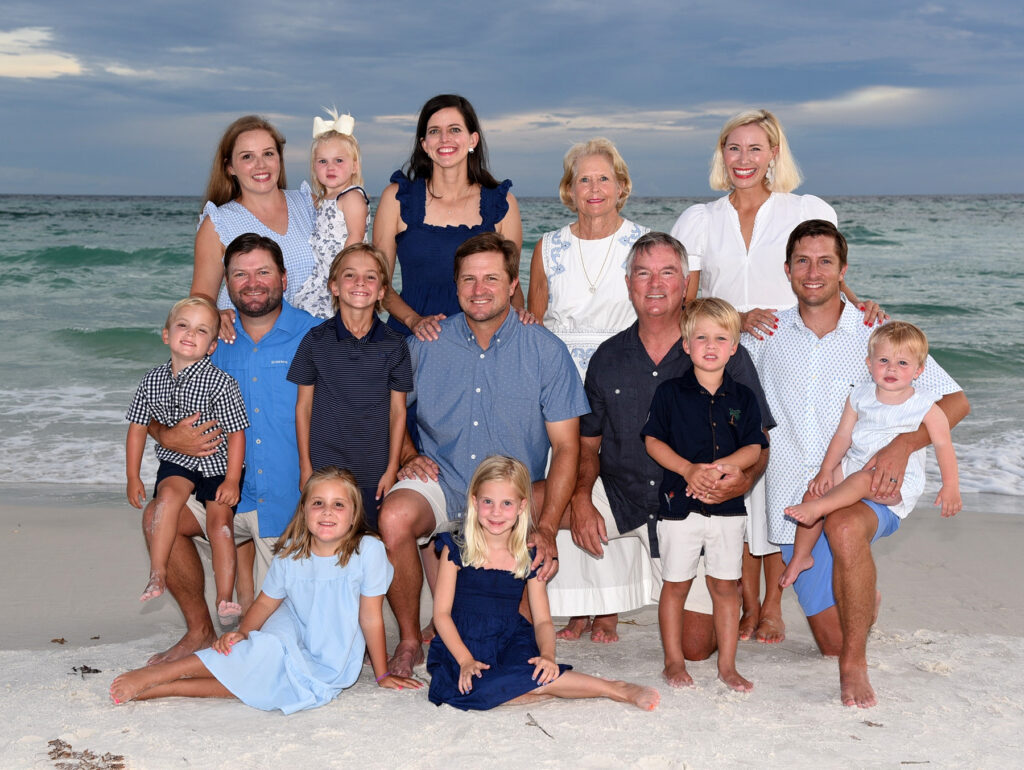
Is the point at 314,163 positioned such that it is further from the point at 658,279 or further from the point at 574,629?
the point at 574,629

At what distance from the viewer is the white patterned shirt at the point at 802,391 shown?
396 cm

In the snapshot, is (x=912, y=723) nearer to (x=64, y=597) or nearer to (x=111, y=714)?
(x=111, y=714)

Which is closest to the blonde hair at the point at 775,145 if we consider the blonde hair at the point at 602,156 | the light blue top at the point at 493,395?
the blonde hair at the point at 602,156

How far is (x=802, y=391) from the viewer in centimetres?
399

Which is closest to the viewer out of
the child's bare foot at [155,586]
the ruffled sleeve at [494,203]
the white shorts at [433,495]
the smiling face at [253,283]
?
the child's bare foot at [155,586]

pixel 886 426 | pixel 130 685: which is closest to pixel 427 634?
pixel 130 685

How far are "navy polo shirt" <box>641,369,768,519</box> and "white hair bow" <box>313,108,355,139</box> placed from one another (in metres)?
2.43

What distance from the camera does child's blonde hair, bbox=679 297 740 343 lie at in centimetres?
367

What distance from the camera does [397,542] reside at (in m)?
3.83

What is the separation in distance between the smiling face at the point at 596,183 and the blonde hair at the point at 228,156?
1.44 m

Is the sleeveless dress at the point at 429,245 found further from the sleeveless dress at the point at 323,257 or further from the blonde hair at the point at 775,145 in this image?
the blonde hair at the point at 775,145

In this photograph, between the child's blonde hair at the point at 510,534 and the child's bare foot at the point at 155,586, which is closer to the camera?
the child's blonde hair at the point at 510,534

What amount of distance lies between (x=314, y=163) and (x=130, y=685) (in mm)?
2706

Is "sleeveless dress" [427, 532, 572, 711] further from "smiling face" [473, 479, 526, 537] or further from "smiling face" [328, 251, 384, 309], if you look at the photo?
"smiling face" [328, 251, 384, 309]
